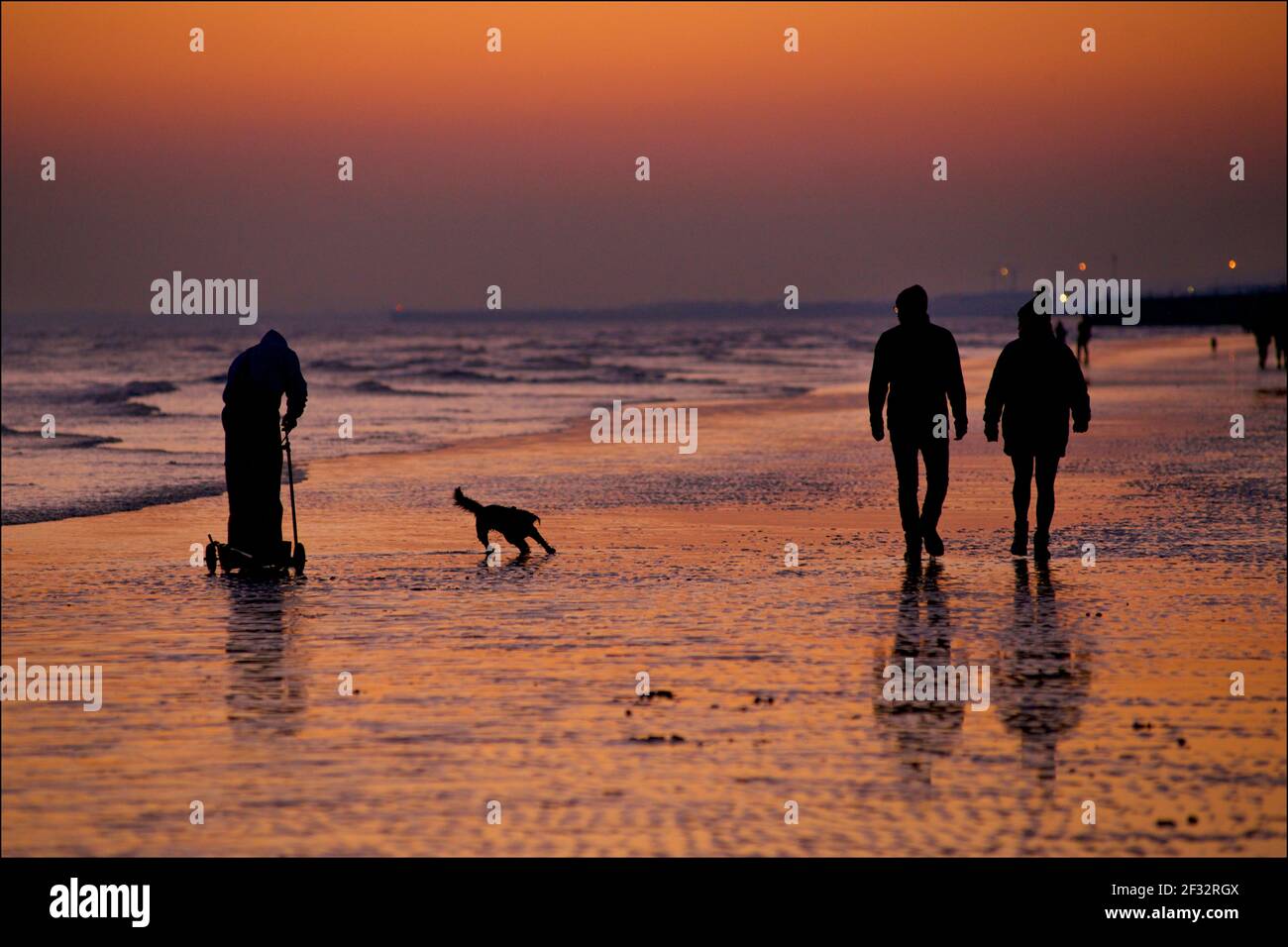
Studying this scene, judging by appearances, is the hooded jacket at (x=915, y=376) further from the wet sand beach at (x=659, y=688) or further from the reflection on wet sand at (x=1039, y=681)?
the reflection on wet sand at (x=1039, y=681)

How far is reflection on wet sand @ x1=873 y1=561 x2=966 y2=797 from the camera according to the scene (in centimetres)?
621

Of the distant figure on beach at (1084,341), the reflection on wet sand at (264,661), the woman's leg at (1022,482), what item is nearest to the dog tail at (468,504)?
the reflection on wet sand at (264,661)

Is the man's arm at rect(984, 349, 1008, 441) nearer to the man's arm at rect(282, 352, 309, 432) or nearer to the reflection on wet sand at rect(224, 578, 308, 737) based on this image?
the man's arm at rect(282, 352, 309, 432)

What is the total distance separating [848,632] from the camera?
886cm

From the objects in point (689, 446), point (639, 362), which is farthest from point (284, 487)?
point (639, 362)

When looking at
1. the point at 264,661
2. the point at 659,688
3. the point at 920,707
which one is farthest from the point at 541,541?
the point at 920,707

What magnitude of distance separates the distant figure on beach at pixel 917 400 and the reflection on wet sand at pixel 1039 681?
179 cm

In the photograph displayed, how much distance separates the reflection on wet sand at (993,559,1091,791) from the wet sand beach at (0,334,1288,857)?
2 cm

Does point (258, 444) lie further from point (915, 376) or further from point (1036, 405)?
point (1036, 405)

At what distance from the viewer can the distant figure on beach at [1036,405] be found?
38.4 feet

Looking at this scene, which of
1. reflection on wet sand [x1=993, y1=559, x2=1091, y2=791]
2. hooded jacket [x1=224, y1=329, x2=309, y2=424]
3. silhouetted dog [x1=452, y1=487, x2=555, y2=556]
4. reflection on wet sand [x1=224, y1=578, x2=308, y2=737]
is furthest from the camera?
silhouetted dog [x1=452, y1=487, x2=555, y2=556]

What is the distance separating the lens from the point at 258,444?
1157cm

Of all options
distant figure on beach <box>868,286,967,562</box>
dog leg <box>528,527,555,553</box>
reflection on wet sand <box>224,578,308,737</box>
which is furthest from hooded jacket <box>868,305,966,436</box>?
reflection on wet sand <box>224,578,308,737</box>

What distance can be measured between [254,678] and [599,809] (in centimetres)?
273
